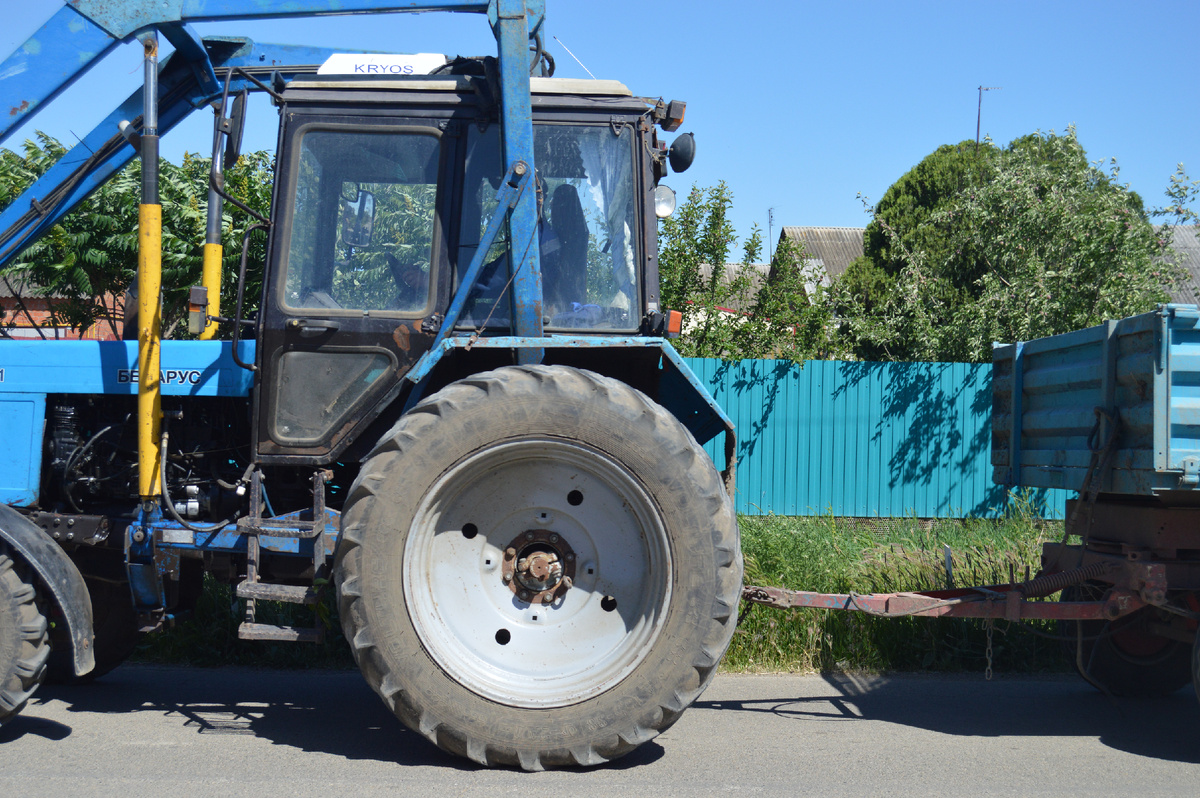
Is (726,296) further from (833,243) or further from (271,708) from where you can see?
(833,243)

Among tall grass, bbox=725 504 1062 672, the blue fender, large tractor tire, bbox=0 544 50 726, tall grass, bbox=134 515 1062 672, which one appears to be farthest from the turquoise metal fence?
large tractor tire, bbox=0 544 50 726

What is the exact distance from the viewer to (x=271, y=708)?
14.3 ft

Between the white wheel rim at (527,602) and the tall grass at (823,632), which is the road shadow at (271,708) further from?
the white wheel rim at (527,602)

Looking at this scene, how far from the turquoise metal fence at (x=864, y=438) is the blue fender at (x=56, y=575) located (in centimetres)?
700

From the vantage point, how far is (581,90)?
402 centimetres

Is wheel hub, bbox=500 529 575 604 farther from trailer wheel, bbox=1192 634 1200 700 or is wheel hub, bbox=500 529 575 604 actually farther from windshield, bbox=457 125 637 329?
Answer: trailer wheel, bbox=1192 634 1200 700

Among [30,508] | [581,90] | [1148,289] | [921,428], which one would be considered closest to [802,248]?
[921,428]

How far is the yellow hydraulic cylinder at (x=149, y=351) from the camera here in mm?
3789

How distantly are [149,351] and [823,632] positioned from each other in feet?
12.6

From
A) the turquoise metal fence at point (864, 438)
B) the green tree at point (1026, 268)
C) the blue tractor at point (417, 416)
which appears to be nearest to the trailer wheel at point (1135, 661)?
the blue tractor at point (417, 416)

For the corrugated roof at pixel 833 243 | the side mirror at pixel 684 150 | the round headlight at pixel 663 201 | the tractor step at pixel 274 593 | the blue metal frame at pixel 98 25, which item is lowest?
the tractor step at pixel 274 593

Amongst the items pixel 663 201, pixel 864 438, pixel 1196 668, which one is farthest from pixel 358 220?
pixel 864 438

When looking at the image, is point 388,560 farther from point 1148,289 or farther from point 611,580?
point 1148,289

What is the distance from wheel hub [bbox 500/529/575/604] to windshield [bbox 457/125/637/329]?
949 millimetres
